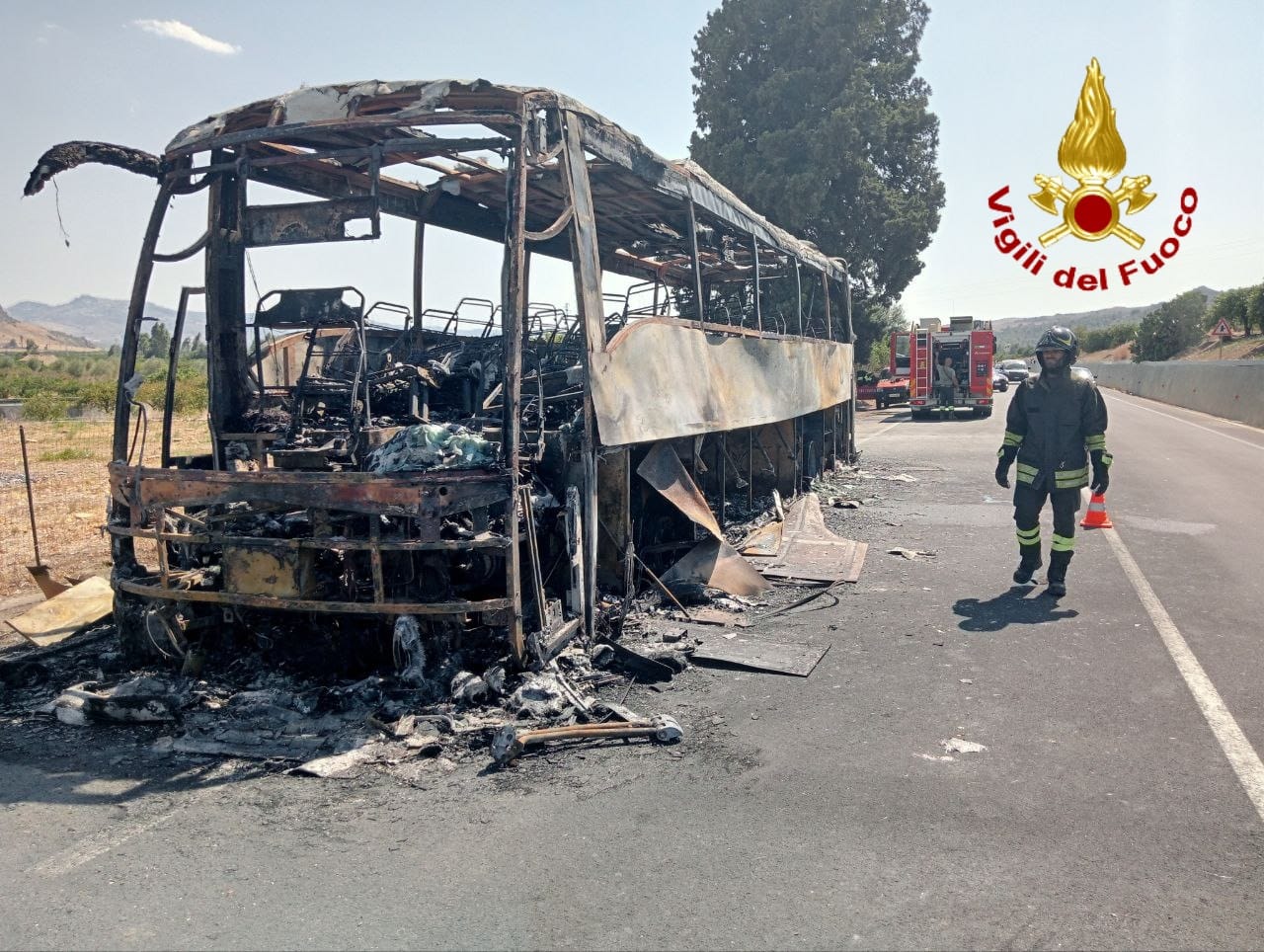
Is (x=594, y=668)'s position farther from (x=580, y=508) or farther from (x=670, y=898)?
(x=670, y=898)

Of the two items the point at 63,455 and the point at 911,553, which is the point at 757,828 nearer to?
the point at 911,553

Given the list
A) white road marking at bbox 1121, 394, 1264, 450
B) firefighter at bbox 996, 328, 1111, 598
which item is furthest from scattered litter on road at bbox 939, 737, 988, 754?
white road marking at bbox 1121, 394, 1264, 450

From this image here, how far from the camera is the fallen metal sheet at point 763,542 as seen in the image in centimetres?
815

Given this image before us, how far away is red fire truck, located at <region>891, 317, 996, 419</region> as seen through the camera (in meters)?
26.4

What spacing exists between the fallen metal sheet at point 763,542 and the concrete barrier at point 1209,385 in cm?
1965

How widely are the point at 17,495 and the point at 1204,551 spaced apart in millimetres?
14116

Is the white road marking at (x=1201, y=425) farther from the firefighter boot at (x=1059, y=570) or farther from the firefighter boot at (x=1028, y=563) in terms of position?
the firefighter boot at (x=1059, y=570)

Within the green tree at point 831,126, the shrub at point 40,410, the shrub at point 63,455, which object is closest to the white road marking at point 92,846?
the shrub at point 63,455

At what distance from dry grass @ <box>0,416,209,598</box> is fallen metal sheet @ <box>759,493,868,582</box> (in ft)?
16.8

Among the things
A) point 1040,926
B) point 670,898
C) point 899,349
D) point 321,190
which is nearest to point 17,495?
point 321,190

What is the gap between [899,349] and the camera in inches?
1155

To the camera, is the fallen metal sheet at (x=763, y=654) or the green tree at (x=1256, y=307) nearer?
the fallen metal sheet at (x=763, y=654)

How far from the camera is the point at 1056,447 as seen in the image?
23.6 ft

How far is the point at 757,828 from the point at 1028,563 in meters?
4.74
